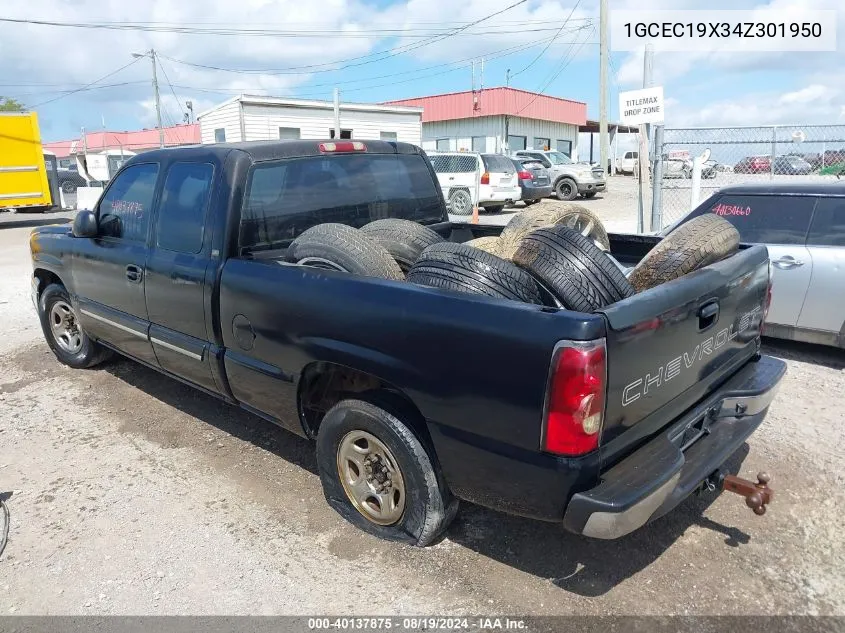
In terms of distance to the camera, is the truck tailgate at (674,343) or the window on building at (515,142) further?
the window on building at (515,142)

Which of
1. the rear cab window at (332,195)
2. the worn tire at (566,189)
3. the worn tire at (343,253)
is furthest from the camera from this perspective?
the worn tire at (566,189)

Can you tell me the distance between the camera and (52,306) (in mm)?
5629

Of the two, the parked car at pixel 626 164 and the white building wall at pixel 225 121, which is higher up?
the white building wall at pixel 225 121

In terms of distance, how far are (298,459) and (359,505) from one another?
93cm

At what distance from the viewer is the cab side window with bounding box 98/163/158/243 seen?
4223mm

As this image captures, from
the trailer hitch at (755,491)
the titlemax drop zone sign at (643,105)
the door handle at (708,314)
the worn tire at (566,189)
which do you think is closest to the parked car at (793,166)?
the titlemax drop zone sign at (643,105)

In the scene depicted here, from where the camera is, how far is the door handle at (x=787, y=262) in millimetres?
5389

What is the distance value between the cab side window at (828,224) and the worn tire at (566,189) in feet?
54.5

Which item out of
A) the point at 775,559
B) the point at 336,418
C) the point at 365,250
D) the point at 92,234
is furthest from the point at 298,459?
the point at 775,559

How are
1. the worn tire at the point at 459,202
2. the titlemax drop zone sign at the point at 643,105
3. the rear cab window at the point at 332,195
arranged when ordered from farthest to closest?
the worn tire at the point at 459,202 < the titlemax drop zone sign at the point at 643,105 < the rear cab window at the point at 332,195

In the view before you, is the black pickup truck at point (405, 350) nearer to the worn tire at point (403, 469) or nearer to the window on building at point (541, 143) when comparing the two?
the worn tire at point (403, 469)

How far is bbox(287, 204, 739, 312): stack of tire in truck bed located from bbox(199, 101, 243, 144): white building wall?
829 inches

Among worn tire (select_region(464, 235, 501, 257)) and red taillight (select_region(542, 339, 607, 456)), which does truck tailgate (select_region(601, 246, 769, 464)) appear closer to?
red taillight (select_region(542, 339, 607, 456))

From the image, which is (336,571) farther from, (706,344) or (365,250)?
(706,344)
